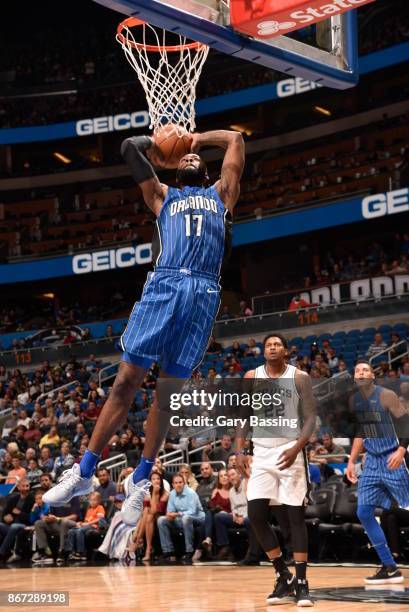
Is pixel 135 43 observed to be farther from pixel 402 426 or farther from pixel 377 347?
pixel 377 347

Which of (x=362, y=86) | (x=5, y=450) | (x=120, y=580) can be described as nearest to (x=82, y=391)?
(x=5, y=450)

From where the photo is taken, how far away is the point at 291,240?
94.4 feet

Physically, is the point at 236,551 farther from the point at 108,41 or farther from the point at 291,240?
the point at 108,41

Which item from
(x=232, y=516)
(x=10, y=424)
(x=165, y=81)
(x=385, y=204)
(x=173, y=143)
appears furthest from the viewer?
(x=385, y=204)

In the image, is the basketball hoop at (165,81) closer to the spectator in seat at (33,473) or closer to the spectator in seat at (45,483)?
the spectator in seat at (45,483)

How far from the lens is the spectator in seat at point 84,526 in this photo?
41.5 feet

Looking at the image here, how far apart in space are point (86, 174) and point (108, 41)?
18.1ft

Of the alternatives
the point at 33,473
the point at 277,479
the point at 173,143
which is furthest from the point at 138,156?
the point at 33,473

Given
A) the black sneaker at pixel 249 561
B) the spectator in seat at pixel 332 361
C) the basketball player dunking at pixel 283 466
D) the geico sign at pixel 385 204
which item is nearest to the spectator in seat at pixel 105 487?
the black sneaker at pixel 249 561

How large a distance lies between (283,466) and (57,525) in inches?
261

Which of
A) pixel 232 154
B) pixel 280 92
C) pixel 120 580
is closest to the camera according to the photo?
pixel 232 154

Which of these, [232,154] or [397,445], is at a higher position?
[232,154]

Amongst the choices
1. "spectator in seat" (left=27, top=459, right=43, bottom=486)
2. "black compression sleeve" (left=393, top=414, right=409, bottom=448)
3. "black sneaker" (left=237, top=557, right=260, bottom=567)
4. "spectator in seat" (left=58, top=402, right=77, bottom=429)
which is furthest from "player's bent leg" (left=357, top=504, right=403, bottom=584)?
"spectator in seat" (left=58, top=402, right=77, bottom=429)

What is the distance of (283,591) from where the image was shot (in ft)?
25.3
